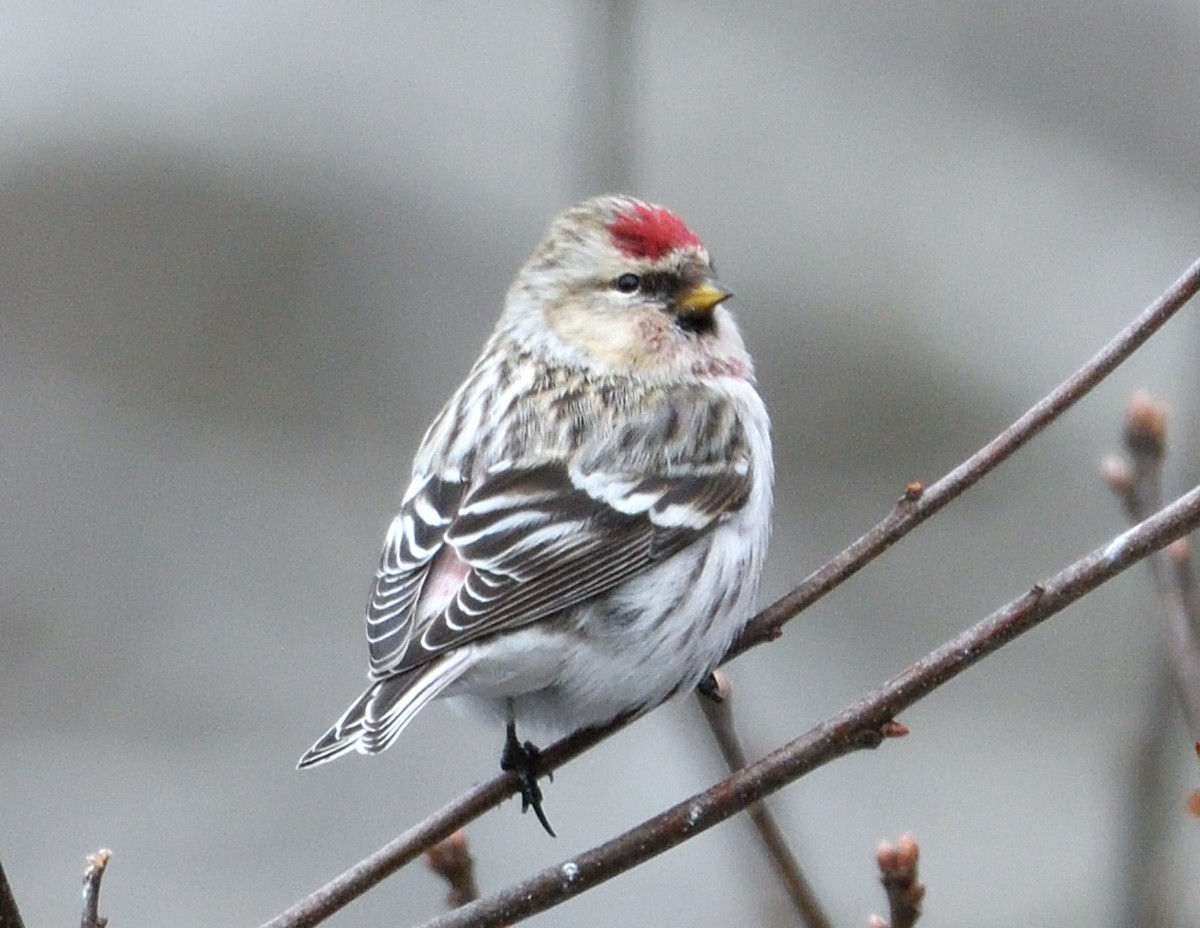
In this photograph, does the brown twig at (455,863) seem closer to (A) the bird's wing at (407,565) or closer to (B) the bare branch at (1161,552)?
(A) the bird's wing at (407,565)

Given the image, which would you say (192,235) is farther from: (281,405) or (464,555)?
(464,555)

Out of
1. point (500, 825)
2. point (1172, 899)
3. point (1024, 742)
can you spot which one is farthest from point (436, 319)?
point (1172, 899)

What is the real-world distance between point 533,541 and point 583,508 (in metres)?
0.12

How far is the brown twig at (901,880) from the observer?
213cm

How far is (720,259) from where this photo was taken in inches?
247

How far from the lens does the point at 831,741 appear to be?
230 cm

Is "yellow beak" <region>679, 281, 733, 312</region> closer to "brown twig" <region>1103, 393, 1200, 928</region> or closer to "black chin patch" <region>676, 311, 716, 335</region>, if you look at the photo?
"black chin patch" <region>676, 311, 716, 335</region>

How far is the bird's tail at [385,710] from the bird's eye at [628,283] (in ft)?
2.91

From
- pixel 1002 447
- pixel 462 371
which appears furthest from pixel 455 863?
pixel 462 371

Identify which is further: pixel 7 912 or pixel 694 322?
pixel 694 322

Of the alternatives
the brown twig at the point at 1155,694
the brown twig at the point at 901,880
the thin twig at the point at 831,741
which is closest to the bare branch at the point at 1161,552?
the brown twig at the point at 1155,694

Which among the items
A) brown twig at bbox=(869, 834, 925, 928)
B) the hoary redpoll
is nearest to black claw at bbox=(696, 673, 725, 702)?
the hoary redpoll

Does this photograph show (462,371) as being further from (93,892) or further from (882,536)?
(93,892)

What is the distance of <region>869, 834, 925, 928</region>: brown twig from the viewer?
213cm
